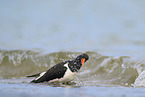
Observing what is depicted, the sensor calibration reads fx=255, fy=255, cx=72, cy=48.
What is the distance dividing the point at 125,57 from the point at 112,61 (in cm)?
45

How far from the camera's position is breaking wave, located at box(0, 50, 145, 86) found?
21.7 feet

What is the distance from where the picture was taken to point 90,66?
819cm

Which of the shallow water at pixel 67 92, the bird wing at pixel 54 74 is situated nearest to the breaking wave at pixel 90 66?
the bird wing at pixel 54 74

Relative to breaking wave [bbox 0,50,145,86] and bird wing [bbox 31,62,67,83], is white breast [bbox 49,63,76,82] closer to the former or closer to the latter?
bird wing [bbox 31,62,67,83]

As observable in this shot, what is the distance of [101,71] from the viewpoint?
7.98 m

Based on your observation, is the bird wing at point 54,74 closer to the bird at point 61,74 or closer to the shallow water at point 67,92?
the bird at point 61,74

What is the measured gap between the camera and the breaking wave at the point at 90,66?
6.61m

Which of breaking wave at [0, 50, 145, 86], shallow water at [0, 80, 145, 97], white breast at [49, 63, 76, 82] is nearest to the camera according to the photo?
shallow water at [0, 80, 145, 97]

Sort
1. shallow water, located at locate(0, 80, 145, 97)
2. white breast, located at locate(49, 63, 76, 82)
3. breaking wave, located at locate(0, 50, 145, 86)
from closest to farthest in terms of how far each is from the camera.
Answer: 1. shallow water, located at locate(0, 80, 145, 97)
2. white breast, located at locate(49, 63, 76, 82)
3. breaking wave, located at locate(0, 50, 145, 86)

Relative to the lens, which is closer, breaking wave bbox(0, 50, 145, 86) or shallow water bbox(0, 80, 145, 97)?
shallow water bbox(0, 80, 145, 97)

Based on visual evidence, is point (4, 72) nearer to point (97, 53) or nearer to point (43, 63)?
point (43, 63)

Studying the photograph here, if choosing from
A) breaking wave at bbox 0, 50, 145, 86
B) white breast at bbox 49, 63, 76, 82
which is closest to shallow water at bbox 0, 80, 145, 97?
white breast at bbox 49, 63, 76, 82

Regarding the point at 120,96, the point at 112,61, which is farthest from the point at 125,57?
the point at 120,96

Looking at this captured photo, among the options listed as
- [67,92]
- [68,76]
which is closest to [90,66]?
[68,76]
